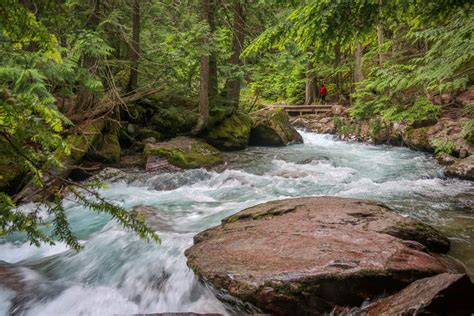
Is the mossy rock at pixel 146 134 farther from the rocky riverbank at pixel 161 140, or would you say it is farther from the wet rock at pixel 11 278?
the wet rock at pixel 11 278

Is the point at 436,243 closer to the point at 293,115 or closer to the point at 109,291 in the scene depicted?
the point at 109,291

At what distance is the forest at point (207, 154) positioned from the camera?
8.60 ft

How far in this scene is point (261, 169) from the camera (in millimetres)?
10523

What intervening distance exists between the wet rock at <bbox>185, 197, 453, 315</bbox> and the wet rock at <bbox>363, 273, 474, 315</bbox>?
0.84ft

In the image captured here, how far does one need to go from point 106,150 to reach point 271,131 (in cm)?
772

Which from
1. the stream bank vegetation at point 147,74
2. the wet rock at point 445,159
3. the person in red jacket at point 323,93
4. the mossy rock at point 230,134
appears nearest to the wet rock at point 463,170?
the stream bank vegetation at point 147,74

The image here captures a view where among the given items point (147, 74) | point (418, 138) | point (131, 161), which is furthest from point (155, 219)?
point (418, 138)

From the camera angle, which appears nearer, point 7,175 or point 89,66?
point 7,175

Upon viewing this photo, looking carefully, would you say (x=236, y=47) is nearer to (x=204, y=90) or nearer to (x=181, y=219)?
(x=204, y=90)

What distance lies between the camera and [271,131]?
15.5 m

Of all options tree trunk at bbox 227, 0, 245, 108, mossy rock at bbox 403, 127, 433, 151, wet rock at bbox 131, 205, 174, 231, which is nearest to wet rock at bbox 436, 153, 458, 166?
mossy rock at bbox 403, 127, 433, 151

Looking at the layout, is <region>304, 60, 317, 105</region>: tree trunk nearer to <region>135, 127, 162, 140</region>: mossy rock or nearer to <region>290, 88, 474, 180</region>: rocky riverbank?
<region>290, 88, 474, 180</region>: rocky riverbank

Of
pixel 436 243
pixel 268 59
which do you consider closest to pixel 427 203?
pixel 436 243

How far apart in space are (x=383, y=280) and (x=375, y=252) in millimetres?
408
